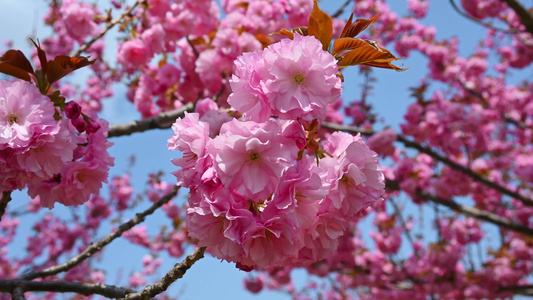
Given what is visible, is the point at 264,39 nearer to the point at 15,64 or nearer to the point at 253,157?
the point at 15,64

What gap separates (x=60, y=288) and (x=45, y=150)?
2.54ft

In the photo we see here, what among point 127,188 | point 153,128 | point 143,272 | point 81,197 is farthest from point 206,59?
point 143,272

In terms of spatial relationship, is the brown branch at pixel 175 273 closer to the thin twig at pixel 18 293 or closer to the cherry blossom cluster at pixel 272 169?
the cherry blossom cluster at pixel 272 169

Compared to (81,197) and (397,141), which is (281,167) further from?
(397,141)

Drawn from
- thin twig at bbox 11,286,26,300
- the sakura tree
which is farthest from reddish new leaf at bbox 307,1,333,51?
thin twig at bbox 11,286,26,300

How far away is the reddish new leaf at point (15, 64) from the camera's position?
1.31 meters

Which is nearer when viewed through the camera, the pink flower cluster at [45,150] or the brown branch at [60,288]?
the pink flower cluster at [45,150]

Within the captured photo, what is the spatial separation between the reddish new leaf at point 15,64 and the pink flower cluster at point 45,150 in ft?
0.21

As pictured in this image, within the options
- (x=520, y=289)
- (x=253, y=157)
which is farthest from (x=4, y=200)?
(x=520, y=289)

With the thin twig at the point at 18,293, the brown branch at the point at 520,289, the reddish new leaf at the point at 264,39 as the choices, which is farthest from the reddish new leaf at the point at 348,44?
the brown branch at the point at 520,289

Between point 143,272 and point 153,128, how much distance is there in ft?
30.5

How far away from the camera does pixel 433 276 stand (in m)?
6.26

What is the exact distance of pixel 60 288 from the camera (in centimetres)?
175

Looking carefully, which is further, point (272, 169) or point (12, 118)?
point (12, 118)
